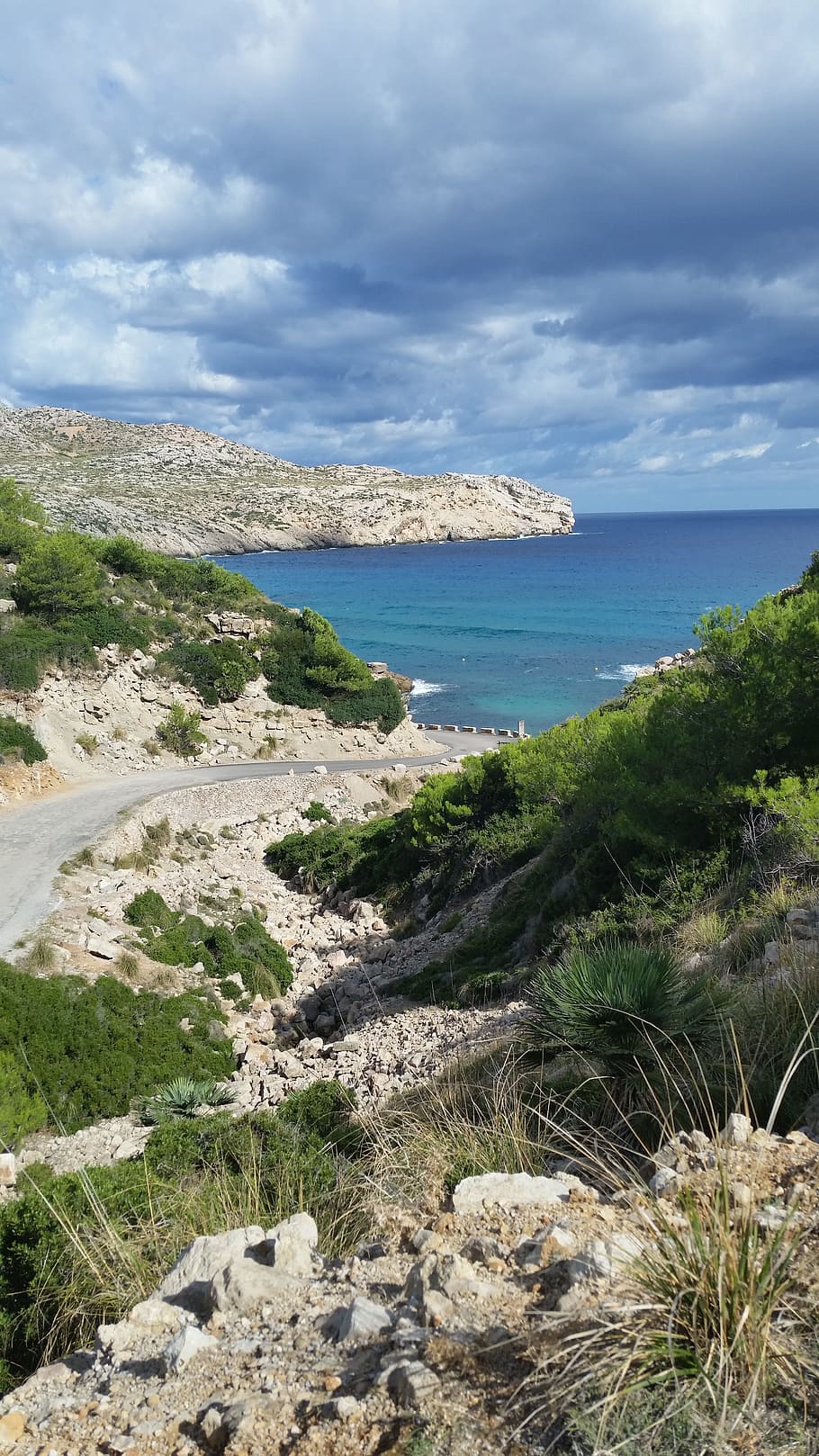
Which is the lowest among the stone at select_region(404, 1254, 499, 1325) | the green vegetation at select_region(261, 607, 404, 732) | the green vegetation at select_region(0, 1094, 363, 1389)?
the green vegetation at select_region(0, 1094, 363, 1389)

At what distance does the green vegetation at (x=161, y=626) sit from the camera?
32.7m

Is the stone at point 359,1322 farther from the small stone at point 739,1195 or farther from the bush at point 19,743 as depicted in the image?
the bush at point 19,743

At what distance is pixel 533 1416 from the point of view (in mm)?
2473

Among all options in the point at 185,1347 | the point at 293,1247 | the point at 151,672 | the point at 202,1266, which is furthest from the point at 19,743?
the point at 185,1347

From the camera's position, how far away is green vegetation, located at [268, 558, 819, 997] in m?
9.83

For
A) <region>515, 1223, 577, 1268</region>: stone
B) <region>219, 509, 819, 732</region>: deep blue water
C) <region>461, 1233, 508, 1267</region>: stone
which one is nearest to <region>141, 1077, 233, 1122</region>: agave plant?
<region>461, 1233, 508, 1267</region>: stone

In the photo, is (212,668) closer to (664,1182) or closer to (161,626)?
(161,626)

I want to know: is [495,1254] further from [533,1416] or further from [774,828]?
[774,828]

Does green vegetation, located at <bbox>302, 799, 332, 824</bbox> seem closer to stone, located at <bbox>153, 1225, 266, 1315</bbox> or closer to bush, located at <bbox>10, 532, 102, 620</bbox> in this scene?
bush, located at <bbox>10, 532, 102, 620</bbox>

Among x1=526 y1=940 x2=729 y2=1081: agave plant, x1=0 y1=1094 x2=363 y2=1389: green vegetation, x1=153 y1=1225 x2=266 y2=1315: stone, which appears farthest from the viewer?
x1=526 y1=940 x2=729 y2=1081: agave plant

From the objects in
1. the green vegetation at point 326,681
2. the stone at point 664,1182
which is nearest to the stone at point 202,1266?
the stone at point 664,1182

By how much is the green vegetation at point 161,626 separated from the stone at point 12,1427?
29.5m

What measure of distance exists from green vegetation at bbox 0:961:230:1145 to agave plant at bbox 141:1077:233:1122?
0.74 m

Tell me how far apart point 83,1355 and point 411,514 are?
598 feet
